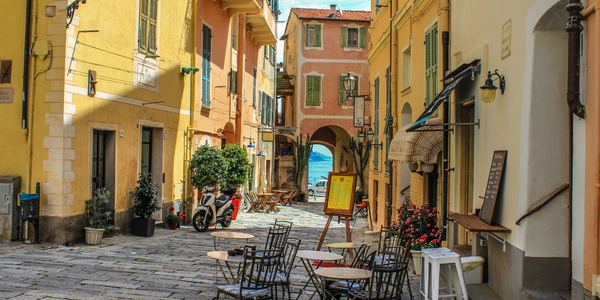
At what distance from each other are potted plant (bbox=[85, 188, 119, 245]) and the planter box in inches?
36.5

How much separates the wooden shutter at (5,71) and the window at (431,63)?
25.5 feet

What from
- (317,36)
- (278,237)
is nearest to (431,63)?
(278,237)

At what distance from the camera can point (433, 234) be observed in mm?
7938

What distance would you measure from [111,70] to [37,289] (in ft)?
18.1

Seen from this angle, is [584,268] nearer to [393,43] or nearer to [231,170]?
[393,43]

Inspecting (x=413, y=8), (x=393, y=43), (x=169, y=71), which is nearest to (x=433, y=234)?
(x=413, y=8)

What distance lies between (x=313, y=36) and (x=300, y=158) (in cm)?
707

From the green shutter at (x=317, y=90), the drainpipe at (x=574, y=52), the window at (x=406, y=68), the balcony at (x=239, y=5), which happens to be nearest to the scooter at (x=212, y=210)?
the window at (x=406, y=68)

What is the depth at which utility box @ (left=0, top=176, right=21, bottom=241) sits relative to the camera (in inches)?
360

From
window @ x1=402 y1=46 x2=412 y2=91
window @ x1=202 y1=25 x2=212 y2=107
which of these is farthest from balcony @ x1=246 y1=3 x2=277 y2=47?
window @ x1=402 y1=46 x2=412 y2=91

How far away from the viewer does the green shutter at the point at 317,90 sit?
29.0m

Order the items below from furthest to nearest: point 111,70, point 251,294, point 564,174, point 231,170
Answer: point 231,170, point 111,70, point 251,294, point 564,174

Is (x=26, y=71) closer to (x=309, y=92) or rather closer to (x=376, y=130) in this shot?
(x=376, y=130)

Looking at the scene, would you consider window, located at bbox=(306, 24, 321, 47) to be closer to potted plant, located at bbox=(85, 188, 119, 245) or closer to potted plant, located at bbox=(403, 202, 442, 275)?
potted plant, located at bbox=(85, 188, 119, 245)
